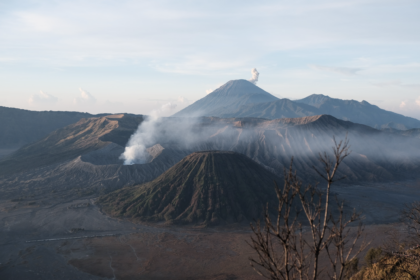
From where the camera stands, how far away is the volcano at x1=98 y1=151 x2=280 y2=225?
62875 mm

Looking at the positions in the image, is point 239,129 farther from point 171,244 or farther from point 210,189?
point 171,244

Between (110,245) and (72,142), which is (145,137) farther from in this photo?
(110,245)

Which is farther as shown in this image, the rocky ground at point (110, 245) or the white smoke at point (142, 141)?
the white smoke at point (142, 141)

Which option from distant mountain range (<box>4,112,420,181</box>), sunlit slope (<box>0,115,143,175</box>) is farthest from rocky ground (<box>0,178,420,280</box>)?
sunlit slope (<box>0,115,143,175</box>)

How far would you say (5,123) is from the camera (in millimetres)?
192500

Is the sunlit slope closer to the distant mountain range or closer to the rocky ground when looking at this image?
the distant mountain range

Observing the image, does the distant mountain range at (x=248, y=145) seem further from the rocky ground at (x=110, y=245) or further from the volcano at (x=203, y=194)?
the rocky ground at (x=110, y=245)

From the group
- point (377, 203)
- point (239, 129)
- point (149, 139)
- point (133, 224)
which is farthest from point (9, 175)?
point (377, 203)

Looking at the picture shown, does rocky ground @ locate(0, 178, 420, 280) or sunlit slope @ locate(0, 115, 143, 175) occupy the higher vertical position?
sunlit slope @ locate(0, 115, 143, 175)

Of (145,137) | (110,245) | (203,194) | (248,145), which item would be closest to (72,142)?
(145,137)

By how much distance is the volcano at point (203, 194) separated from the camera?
62.9 metres

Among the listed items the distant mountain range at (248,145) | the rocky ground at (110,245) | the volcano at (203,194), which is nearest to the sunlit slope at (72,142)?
the distant mountain range at (248,145)

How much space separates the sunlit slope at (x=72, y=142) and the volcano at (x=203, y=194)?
48.3 metres

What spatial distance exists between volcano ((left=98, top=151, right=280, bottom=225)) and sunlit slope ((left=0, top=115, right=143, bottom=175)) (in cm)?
4831
